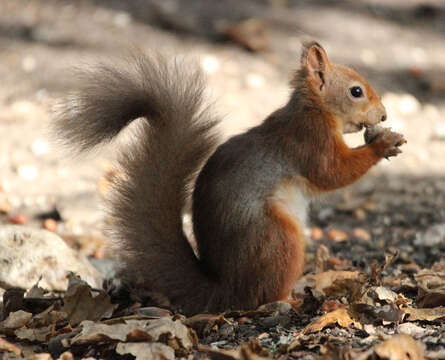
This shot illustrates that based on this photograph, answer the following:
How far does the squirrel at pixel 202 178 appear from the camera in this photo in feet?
7.99

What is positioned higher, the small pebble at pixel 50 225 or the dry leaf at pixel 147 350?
the small pebble at pixel 50 225

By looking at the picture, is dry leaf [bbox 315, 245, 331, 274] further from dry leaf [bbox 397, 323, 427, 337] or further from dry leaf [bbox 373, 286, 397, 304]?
dry leaf [bbox 397, 323, 427, 337]

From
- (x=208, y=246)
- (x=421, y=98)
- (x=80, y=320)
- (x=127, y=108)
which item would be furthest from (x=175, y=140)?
(x=421, y=98)

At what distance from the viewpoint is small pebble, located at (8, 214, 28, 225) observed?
365 cm

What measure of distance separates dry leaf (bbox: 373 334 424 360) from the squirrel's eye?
3.68ft

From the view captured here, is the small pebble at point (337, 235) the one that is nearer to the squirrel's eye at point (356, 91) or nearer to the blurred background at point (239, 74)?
the blurred background at point (239, 74)

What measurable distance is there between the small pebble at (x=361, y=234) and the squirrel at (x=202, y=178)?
97cm

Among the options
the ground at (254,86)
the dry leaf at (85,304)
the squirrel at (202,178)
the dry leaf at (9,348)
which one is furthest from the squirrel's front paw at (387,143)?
the dry leaf at (9,348)

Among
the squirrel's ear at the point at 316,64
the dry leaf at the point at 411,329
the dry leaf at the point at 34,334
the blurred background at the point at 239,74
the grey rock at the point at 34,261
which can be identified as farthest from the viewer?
the blurred background at the point at 239,74

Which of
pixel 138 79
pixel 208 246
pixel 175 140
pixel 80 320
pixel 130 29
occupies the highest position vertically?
pixel 130 29

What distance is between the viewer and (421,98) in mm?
5418

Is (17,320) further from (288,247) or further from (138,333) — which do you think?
(288,247)

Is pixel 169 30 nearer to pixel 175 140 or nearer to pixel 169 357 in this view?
pixel 175 140

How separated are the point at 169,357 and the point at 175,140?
33.1 inches
